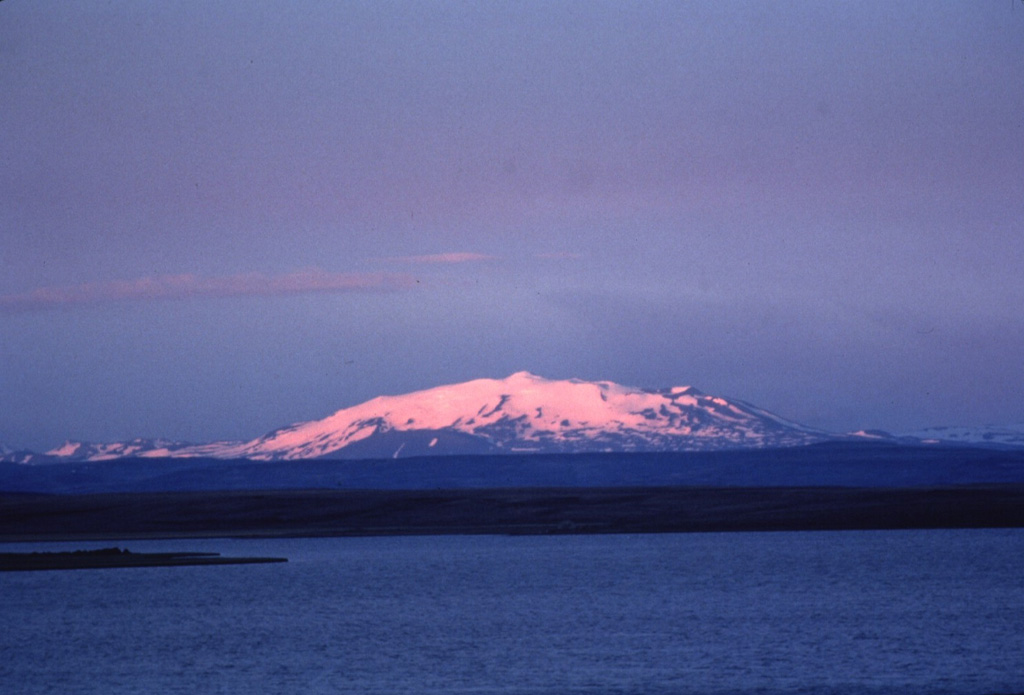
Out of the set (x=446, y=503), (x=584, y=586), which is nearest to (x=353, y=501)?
(x=446, y=503)

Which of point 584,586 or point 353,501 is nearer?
point 584,586

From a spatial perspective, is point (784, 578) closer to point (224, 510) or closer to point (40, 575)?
point (40, 575)

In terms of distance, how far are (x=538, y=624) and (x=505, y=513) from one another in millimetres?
68698

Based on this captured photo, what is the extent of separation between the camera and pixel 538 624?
45.7m

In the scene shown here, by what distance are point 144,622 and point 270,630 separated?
5.02 metres

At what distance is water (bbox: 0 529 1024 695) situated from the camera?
33375 millimetres

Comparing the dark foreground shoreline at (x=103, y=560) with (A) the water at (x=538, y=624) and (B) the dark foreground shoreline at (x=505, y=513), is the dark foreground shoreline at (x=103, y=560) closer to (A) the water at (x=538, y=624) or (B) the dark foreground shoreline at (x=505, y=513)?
(A) the water at (x=538, y=624)

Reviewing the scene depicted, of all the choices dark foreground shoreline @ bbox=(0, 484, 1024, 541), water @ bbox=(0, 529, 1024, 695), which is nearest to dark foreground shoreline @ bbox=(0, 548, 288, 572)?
water @ bbox=(0, 529, 1024, 695)

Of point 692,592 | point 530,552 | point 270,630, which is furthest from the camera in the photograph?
point 530,552

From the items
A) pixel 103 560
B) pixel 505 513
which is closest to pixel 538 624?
pixel 103 560

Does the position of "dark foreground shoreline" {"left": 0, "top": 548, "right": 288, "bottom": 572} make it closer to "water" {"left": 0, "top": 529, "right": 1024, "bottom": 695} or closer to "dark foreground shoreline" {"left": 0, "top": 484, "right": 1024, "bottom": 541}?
"water" {"left": 0, "top": 529, "right": 1024, "bottom": 695}

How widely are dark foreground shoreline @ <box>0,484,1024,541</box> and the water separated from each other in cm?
2328

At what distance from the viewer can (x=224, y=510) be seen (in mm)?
119000

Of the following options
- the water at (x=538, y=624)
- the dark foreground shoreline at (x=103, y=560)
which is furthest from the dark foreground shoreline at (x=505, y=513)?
the dark foreground shoreline at (x=103, y=560)
